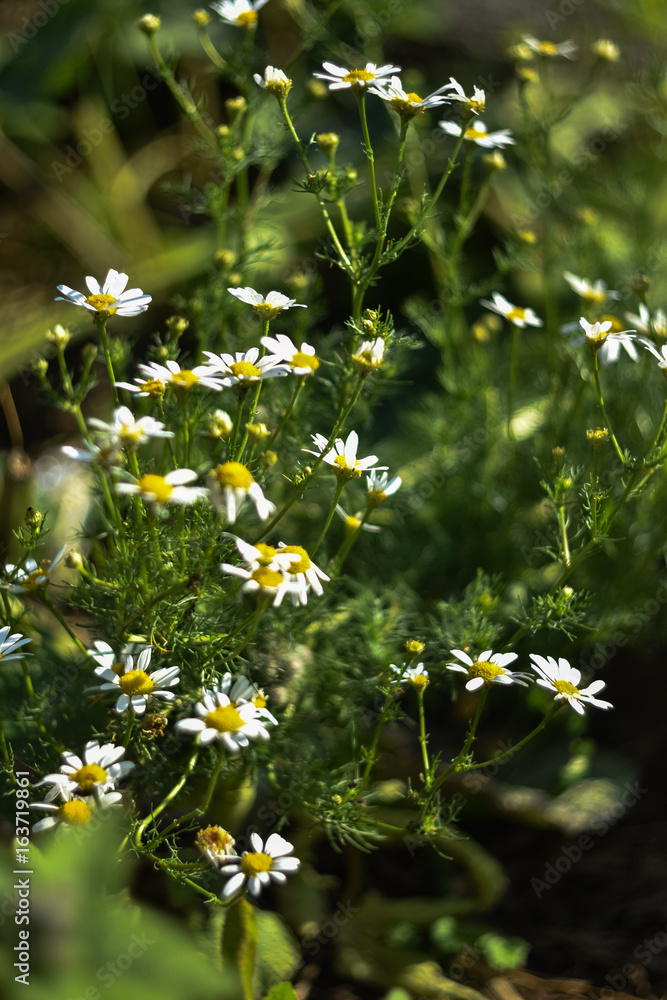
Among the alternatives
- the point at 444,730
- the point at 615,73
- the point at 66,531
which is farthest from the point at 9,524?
the point at 615,73

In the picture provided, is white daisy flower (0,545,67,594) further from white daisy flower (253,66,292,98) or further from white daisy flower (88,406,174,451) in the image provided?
white daisy flower (253,66,292,98)

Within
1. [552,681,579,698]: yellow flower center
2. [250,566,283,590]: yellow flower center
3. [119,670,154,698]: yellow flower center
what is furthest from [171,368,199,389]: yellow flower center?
[552,681,579,698]: yellow flower center

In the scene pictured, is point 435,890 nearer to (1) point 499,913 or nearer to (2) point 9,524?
(1) point 499,913

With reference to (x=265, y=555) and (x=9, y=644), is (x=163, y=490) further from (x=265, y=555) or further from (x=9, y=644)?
(x=9, y=644)

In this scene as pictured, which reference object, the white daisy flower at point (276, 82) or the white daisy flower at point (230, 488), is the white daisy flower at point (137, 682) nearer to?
the white daisy flower at point (230, 488)

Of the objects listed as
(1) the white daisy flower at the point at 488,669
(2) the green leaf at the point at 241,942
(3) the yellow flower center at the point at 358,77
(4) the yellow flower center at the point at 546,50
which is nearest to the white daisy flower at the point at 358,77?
(3) the yellow flower center at the point at 358,77

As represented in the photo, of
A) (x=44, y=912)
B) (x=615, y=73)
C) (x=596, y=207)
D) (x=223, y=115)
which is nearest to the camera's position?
(x=44, y=912)
